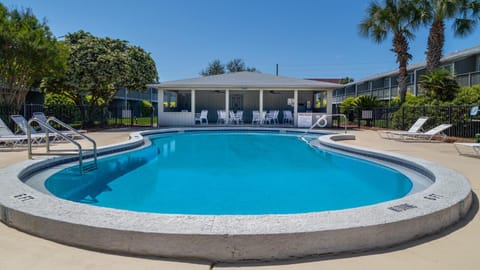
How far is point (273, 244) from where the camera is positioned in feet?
8.79

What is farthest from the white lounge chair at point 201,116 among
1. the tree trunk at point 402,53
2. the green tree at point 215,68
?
the green tree at point 215,68

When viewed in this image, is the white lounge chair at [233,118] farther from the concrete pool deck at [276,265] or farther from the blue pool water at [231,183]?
the concrete pool deck at [276,265]

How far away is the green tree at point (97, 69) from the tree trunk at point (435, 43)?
663 inches

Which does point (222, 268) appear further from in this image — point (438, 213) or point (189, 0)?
point (189, 0)

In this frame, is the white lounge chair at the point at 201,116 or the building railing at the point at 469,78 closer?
the white lounge chair at the point at 201,116

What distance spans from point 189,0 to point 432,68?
1489cm

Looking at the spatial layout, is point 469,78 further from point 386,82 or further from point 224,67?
point 224,67

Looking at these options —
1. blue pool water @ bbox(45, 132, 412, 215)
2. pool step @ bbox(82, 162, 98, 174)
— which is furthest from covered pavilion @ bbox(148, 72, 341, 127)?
pool step @ bbox(82, 162, 98, 174)

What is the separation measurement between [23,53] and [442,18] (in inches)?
802

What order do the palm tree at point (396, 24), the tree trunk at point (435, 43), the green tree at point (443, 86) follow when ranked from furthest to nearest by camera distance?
the palm tree at point (396, 24) < the tree trunk at point (435, 43) < the green tree at point (443, 86)

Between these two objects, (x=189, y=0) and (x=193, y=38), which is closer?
(x=189, y=0)

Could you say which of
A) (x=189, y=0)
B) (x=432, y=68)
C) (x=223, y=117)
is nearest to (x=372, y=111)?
(x=432, y=68)

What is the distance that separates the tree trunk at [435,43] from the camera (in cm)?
1864

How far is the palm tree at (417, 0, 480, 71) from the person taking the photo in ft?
57.3
